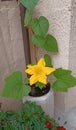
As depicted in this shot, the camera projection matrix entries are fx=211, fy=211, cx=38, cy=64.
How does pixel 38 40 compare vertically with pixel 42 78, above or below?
above

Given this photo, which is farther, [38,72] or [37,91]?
[37,91]

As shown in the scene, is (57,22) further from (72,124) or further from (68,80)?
(72,124)

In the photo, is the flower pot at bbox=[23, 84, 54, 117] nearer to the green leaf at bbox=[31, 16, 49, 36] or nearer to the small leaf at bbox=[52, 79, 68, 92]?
the small leaf at bbox=[52, 79, 68, 92]

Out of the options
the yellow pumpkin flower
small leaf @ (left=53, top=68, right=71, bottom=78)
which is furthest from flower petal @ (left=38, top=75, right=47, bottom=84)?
small leaf @ (left=53, top=68, right=71, bottom=78)

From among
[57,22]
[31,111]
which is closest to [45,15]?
[57,22]

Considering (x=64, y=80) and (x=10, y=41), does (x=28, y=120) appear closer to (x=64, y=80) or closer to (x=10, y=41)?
(x=64, y=80)

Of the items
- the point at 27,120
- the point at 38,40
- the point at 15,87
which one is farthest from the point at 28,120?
the point at 38,40
